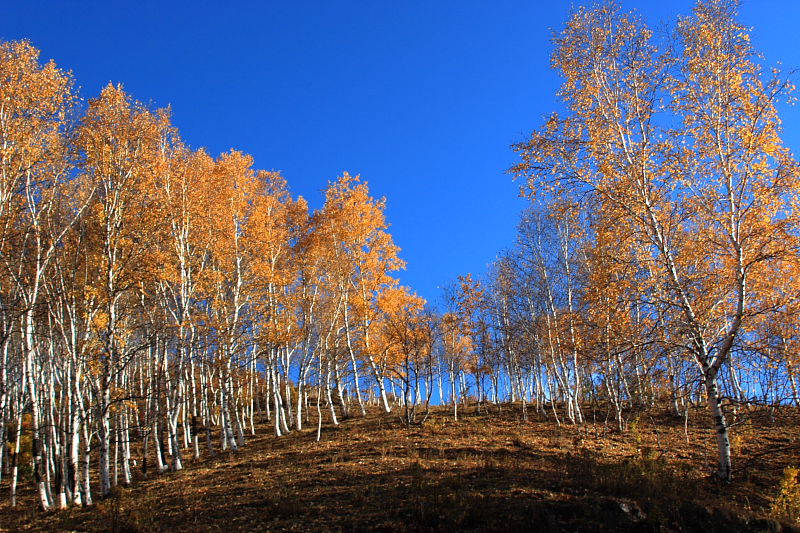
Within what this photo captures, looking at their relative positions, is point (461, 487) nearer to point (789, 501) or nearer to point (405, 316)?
point (789, 501)

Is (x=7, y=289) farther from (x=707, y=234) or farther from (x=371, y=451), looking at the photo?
(x=707, y=234)

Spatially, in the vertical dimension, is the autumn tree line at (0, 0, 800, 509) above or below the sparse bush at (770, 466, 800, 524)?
above

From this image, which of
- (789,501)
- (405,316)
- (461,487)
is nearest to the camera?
(789,501)

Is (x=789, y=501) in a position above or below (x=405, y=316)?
below

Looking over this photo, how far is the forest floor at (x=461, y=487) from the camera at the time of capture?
868 centimetres

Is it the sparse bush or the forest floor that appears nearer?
the sparse bush

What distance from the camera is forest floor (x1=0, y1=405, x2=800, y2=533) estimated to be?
8.68 m

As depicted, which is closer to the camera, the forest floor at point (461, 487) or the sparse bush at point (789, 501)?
the sparse bush at point (789, 501)

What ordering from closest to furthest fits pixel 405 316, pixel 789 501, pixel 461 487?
pixel 789 501 < pixel 461 487 < pixel 405 316

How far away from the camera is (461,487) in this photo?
10.2 metres

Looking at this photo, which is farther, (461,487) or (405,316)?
(405,316)

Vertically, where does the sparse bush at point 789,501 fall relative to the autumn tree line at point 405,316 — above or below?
below

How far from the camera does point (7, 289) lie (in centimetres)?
1703

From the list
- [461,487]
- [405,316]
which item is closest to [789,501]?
[461,487]
